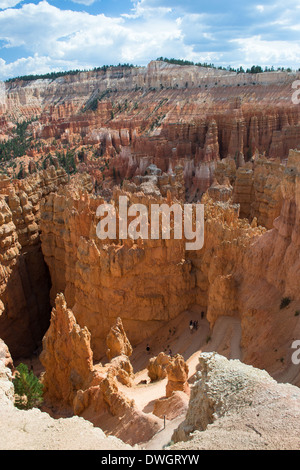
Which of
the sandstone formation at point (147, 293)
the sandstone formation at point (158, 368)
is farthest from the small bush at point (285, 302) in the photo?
the sandstone formation at point (158, 368)

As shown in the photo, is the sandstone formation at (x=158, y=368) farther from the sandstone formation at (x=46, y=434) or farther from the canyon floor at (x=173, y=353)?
the sandstone formation at (x=46, y=434)

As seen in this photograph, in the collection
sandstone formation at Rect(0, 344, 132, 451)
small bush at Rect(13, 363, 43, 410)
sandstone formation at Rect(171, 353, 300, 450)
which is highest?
sandstone formation at Rect(171, 353, 300, 450)

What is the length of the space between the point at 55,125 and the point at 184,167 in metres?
63.2

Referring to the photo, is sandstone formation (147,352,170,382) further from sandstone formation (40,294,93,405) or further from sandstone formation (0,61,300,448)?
sandstone formation (40,294,93,405)

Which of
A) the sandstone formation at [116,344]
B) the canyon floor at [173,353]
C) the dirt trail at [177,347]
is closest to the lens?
the canyon floor at [173,353]

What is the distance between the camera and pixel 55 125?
9638 cm

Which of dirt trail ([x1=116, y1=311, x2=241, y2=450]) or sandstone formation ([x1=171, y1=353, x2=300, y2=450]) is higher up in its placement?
sandstone formation ([x1=171, y1=353, x2=300, y2=450])

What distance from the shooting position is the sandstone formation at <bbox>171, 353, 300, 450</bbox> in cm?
594

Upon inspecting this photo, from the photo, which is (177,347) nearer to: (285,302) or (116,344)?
(116,344)

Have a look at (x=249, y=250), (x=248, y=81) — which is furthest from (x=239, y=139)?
(x=248, y=81)

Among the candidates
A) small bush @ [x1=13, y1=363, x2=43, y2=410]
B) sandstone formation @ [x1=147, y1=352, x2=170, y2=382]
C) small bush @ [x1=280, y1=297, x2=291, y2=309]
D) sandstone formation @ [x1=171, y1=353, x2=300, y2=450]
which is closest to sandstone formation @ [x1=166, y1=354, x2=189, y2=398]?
sandstone formation @ [x1=147, y1=352, x2=170, y2=382]

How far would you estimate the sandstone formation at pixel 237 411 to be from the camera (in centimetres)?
594
